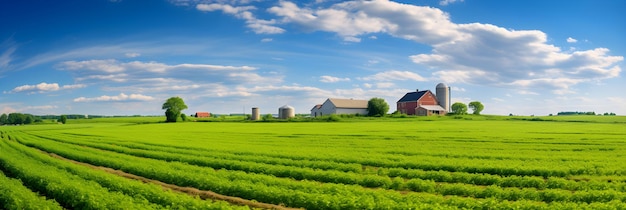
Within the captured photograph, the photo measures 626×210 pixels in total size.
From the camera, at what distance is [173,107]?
13700 centimetres

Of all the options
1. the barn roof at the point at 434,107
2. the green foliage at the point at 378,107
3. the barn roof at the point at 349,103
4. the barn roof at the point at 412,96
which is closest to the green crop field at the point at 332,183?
the green foliage at the point at 378,107

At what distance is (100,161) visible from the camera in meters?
27.3

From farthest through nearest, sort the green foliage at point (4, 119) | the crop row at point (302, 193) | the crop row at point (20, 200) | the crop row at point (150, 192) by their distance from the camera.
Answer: the green foliage at point (4, 119) → the crop row at point (20, 200) → the crop row at point (150, 192) → the crop row at point (302, 193)

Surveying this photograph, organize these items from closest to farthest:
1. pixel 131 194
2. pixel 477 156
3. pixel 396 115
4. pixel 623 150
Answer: pixel 131 194 < pixel 477 156 < pixel 623 150 < pixel 396 115

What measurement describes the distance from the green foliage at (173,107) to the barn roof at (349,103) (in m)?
49.7

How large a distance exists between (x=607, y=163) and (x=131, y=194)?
24.8 metres

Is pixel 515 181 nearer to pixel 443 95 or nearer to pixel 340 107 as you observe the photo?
pixel 340 107

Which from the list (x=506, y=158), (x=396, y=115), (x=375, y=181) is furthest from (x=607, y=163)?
(x=396, y=115)

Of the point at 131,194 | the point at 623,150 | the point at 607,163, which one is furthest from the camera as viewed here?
the point at 623,150

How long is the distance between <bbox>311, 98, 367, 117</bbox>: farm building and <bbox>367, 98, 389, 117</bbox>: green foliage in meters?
11.2

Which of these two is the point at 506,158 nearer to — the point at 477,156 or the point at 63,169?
the point at 477,156

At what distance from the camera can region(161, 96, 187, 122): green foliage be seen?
133625 mm

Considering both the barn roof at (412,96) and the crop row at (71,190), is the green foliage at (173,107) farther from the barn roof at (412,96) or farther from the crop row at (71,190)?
the crop row at (71,190)

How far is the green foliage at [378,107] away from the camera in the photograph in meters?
118
